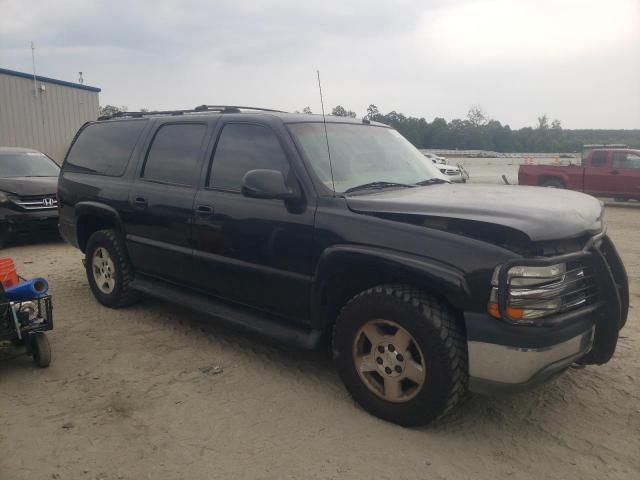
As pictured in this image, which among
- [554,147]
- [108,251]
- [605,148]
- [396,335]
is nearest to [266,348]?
[396,335]

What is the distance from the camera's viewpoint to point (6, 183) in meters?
8.44

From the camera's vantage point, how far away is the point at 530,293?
8.78 ft

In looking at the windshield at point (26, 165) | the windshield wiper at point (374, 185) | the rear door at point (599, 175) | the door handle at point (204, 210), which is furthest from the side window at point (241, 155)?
the rear door at point (599, 175)

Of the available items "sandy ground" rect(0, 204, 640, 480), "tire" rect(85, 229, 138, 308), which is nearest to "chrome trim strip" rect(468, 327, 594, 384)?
"sandy ground" rect(0, 204, 640, 480)

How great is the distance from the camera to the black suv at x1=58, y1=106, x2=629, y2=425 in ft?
8.98

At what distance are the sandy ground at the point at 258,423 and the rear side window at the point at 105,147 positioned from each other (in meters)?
1.68

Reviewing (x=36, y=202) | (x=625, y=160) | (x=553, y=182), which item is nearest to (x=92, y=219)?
(x=36, y=202)

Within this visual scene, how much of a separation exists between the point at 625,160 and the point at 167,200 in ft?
49.4

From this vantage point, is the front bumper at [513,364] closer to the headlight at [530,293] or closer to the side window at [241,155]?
the headlight at [530,293]

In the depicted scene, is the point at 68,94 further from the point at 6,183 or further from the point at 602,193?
the point at 602,193

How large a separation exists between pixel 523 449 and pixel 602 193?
14.8 metres

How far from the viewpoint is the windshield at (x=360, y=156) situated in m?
3.65

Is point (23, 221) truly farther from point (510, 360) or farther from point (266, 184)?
point (510, 360)

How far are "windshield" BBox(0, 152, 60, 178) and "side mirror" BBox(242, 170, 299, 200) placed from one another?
23.9ft
